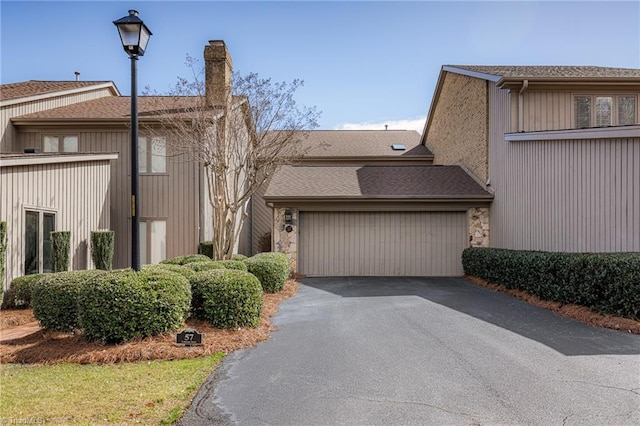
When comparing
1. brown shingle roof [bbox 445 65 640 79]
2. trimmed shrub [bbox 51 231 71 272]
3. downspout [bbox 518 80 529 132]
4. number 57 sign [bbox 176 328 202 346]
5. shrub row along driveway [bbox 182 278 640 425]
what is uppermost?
brown shingle roof [bbox 445 65 640 79]

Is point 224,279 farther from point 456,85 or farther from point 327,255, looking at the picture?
point 456,85

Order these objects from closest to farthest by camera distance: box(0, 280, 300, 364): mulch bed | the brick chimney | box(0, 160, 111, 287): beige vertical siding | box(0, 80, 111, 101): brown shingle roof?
box(0, 280, 300, 364): mulch bed → box(0, 160, 111, 287): beige vertical siding → the brick chimney → box(0, 80, 111, 101): brown shingle roof

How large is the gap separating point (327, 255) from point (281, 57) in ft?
20.9

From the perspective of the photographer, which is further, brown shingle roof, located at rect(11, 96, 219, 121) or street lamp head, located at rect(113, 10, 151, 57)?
brown shingle roof, located at rect(11, 96, 219, 121)

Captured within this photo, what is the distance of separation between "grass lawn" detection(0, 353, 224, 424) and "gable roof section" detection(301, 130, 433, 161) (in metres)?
15.3

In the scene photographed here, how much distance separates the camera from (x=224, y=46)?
1444 centimetres

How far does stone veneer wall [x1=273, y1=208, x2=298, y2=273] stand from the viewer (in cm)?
1415

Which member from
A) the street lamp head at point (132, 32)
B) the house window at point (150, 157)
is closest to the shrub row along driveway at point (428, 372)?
the street lamp head at point (132, 32)

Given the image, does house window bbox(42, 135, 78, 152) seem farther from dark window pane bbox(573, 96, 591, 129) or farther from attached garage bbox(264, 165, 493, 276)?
dark window pane bbox(573, 96, 591, 129)

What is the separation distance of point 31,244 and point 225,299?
5.74 m

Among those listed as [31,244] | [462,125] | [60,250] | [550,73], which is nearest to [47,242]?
[60,250]

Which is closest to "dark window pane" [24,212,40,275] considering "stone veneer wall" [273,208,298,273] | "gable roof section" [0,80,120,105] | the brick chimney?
the brick chimney

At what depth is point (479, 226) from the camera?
46.1 ft

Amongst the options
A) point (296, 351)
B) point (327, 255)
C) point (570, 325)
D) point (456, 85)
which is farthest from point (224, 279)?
point (456, 85)
